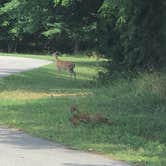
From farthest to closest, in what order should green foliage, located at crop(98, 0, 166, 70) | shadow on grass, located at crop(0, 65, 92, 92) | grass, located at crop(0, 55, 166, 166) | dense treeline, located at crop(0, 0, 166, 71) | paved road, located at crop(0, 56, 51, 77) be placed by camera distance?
paved road, located at crop(0, 56, 51, 77)
shadow on grass, located at crop(0, 65, 92, 92)
dense treeline, located at crop(0, 0, 166, 71)
green foliage, located at crop(98, 0, 166, 70)
grass, located at crop(0, 55, 166, 166)

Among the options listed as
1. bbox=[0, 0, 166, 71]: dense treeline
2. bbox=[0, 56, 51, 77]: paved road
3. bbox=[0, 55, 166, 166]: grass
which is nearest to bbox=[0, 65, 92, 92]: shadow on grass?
bbox=[0, 55, 166, 166]: grass

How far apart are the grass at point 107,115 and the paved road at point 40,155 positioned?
0.34 meters

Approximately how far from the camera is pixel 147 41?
2286 centimetres

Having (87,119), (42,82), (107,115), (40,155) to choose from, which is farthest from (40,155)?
(42,82)

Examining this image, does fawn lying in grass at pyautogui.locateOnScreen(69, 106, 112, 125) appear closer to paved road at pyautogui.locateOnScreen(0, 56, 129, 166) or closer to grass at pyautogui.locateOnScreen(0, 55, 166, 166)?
grass at pyautogui.locateOnScreen(0, 55, 166, 166)

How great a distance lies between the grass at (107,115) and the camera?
1100cm

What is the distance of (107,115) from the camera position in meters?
14.9

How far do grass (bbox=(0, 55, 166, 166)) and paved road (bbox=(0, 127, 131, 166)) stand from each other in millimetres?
342

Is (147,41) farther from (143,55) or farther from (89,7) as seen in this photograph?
(89,7)

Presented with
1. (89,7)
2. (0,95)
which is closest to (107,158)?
(0,95)

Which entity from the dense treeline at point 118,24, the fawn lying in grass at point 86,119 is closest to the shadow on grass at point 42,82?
the dense treeline at point 118,24

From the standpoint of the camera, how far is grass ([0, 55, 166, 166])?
36.1 ft

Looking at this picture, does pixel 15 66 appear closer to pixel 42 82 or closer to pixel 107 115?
pixel 42 82

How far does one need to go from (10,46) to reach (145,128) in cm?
5577
